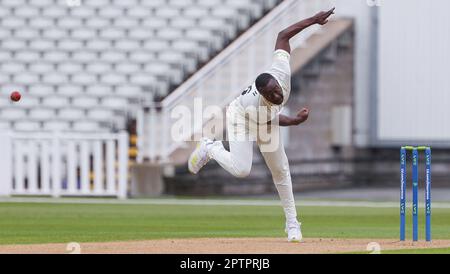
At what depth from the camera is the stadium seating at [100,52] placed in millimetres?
25531

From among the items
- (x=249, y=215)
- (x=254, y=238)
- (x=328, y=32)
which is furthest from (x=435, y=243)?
(x=328, y=32)

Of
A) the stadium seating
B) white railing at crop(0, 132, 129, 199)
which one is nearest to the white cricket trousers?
white railing at crop(0, 132, 129, 199)

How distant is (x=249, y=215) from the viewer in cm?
1828

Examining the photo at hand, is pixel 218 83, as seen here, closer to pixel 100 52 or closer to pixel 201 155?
pixel 100 52

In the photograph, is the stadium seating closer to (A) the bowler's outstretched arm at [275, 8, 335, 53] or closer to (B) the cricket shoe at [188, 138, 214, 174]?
(B) the cricket shoe at [188, 138, 214, 174]

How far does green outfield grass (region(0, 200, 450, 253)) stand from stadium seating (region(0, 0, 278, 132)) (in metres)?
5.28

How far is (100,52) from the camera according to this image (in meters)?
26.7

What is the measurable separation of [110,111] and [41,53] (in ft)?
8.87

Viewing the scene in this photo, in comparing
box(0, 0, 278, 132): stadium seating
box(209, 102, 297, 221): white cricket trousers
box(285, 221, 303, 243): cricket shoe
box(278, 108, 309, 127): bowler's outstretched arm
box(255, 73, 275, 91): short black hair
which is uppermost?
box(0, 0, 278, 132): stadium seating

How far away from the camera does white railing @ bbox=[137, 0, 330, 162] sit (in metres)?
23.6

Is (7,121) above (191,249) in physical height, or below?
above

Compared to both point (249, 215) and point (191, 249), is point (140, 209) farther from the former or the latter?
point (191, 249)
